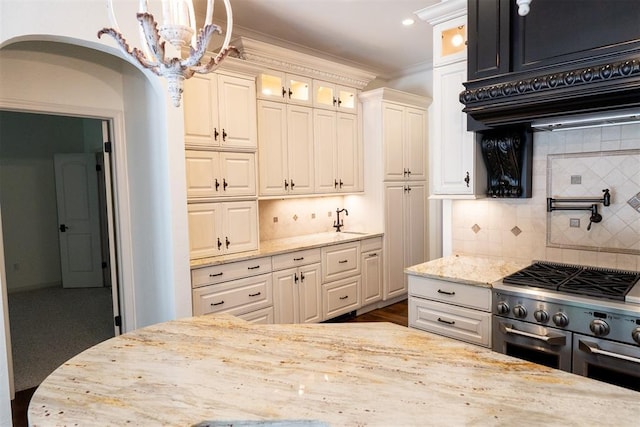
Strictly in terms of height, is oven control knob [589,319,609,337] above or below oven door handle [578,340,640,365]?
above

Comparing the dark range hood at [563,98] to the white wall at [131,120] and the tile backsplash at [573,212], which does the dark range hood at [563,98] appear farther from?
the white wall at [131,120]

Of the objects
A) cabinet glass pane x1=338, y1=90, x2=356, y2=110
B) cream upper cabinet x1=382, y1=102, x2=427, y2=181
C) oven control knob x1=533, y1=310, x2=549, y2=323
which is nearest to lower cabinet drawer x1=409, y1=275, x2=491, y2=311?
oven control knob x1=533, y1=310, x2=549, y2=323

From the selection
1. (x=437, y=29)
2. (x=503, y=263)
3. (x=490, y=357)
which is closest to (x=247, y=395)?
(x=490, y=357)

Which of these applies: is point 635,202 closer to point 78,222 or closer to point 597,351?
point 597,351

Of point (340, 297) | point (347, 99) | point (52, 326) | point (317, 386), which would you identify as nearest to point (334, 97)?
point (347, 99)

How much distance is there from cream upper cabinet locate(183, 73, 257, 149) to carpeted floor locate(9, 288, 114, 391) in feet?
7.77

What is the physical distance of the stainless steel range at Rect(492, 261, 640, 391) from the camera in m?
1.83

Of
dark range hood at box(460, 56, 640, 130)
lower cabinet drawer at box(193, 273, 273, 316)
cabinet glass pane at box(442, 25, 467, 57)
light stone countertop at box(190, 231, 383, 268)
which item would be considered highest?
cabinet glass pane at box(442, 25, 467, 57)

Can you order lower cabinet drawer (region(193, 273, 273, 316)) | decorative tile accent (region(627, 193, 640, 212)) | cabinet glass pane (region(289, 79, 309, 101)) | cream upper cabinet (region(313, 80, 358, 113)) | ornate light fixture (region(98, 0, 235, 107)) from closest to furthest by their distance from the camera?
ornate light fixture (region(98, 0, 235, 107)), decorative tile accent (region(627, 193, 640, 212)), lower cabinet drawer (region(193, 273, 273, 316)), cabinet glass pane (region(289, 79, 309, 101)), cream upper cabinet (region(313, 80, 358, 113))

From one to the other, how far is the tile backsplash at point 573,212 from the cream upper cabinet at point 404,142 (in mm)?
1788

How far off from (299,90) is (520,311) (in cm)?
303

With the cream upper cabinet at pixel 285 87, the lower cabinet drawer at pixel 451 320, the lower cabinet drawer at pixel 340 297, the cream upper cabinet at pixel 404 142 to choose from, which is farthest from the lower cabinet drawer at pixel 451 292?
the cream upper cabinet at pixel 285 87

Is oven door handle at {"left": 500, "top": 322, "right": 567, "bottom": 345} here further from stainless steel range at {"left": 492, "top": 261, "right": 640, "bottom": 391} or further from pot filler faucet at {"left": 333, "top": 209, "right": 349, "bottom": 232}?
pot filler faucet at {"left": 333, "top": 209, "right": 349, "bottom": 232}

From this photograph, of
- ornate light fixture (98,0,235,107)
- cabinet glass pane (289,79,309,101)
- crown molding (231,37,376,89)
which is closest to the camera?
ornate light fixture (98,0,235,107)
